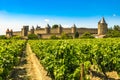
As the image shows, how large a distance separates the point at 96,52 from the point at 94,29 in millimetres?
115007

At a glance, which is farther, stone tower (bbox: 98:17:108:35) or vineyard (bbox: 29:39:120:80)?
stone tower (bbox: 98:17:108:35)

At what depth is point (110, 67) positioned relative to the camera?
1431cm

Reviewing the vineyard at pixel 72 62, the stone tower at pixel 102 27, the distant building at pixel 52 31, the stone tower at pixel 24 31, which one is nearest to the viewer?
the vineyard at pixel 72 62

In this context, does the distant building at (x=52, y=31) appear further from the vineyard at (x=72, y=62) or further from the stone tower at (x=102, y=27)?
the vineyard at (x=72, y=62)

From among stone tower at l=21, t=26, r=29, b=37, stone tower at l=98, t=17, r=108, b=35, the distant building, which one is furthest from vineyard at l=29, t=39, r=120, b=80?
stone tower at l=21, t=26, r=29, b=37

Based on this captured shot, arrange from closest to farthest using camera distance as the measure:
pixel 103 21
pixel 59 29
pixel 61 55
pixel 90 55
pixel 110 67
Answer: pixel 61 55, pixel 110 67, pixel 90 55, pixel 103 21, pixel 59 29

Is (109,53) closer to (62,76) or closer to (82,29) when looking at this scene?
(62,76)

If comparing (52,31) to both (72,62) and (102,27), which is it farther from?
(72,62)

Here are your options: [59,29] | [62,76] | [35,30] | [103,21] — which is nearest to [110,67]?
[62,76]

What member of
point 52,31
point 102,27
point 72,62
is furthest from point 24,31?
point 72,62

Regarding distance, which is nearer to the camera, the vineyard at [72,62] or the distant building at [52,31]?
the vineyard at [72,62]

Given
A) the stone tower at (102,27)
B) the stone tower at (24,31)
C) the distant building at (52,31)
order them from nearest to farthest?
the stone tower at (102,27), the distant building at (52,31), the stone tower at (24,31)

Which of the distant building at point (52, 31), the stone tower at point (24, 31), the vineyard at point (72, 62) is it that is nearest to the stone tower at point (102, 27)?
the distant building at point (52, 31)

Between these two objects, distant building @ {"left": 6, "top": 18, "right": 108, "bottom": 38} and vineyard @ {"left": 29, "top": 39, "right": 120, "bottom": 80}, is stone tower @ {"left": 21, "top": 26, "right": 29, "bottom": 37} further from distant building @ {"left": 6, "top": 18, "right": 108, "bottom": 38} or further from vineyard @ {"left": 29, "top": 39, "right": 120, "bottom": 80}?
vineyard @ {"left": 29, "top": 39, "right": 120, "bottom": 80}
